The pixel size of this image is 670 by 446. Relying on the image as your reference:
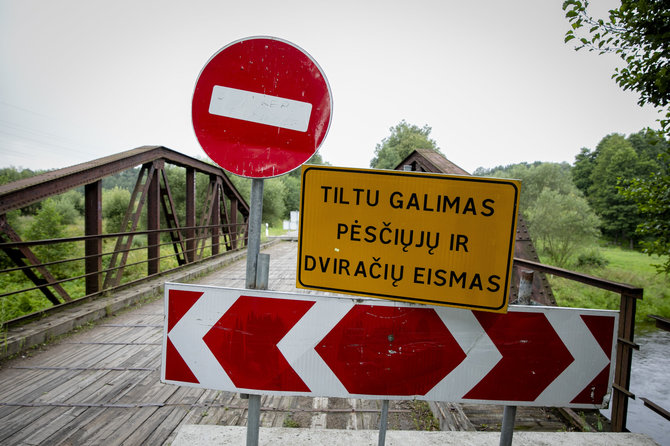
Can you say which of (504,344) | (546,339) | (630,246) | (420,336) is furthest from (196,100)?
(630,246)

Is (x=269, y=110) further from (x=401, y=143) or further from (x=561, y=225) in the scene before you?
(x=401, y=143)

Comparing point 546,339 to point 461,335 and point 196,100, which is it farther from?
point 196,100

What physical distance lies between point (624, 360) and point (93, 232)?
260 inches

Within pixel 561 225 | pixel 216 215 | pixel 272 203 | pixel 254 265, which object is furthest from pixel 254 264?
pixel 272 203

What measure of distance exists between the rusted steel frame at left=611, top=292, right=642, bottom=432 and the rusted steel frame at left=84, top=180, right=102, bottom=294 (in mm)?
6262

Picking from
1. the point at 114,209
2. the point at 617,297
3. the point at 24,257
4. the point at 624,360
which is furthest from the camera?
the point at 114,209

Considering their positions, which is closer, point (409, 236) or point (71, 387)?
point (409, 236)

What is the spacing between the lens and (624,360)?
2.03m

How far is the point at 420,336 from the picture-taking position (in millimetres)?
1467

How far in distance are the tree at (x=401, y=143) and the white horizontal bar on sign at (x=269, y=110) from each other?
5829cm

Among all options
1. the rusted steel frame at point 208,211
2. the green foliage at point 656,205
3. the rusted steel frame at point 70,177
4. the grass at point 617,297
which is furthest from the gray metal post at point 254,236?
the grass at point 617,297

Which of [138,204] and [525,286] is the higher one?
[138,204]

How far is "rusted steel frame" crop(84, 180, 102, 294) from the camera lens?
5.19 metres

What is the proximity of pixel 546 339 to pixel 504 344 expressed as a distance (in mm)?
199
